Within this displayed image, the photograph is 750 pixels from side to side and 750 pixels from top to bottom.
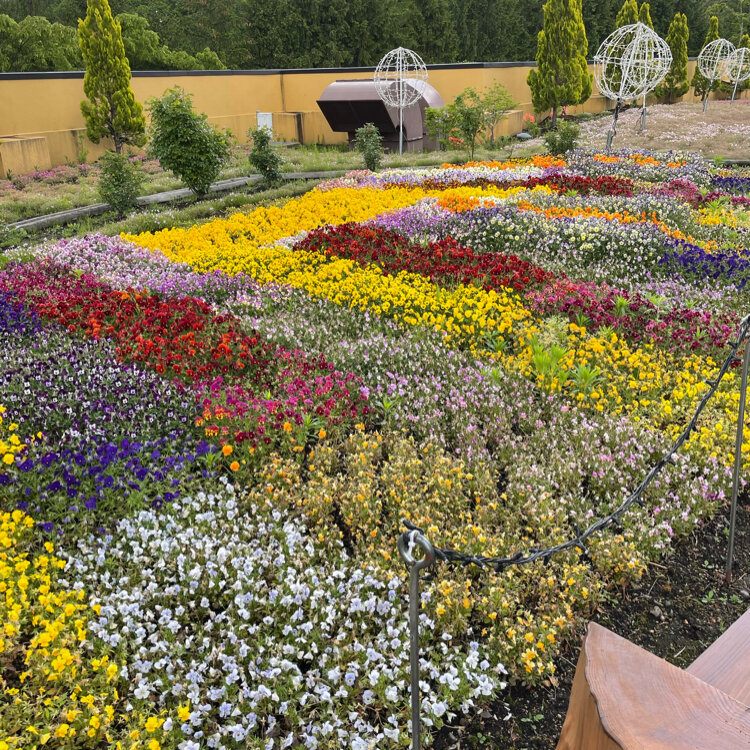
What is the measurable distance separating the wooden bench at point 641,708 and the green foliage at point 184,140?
590 inches

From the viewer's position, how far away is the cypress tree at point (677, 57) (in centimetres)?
3847

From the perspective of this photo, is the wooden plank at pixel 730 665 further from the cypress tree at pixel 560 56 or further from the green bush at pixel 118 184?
the cypress tree at pixel 560 56

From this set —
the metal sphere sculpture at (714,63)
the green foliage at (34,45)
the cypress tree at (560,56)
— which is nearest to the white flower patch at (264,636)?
the cypress tree at (560,56)

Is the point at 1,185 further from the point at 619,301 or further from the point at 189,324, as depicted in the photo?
the point at 619,301

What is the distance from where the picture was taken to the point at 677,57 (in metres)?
38.7

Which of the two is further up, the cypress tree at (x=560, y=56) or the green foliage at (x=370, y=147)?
the cypress tree at (x=560, y=56)

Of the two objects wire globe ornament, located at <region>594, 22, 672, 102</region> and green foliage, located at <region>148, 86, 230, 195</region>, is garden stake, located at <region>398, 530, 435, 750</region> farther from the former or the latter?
wire globe ornament, located at <region>594, 22, 672, 102</region>

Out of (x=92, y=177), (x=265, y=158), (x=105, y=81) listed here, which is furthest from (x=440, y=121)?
(x=92, y=177)

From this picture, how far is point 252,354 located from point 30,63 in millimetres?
34016

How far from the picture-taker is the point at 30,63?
3166cm

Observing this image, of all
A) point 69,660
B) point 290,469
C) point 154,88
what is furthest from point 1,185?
point 69,660

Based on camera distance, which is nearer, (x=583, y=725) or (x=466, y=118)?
(x=583, y=725)

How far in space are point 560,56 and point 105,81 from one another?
20295mm

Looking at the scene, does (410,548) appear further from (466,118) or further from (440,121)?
(440,121)
